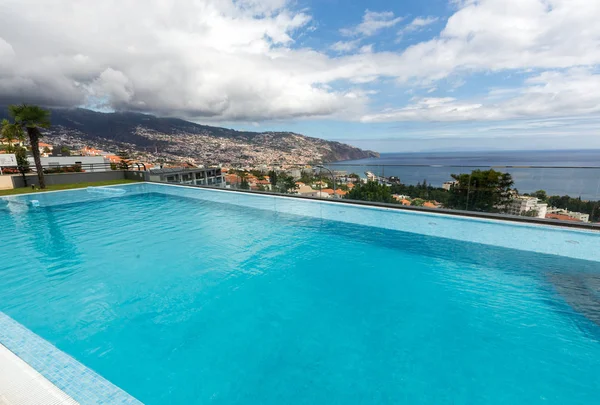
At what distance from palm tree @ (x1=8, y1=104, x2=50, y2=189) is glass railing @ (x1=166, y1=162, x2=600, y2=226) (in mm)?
14194

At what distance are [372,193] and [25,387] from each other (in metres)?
7.76

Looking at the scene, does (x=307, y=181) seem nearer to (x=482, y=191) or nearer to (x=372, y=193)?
(x=372, y=193)

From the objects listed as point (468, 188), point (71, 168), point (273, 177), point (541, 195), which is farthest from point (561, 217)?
point (71, 168)

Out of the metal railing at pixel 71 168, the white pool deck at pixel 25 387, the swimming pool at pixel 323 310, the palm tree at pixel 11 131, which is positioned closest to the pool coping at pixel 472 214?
the swimming pool at pixel 323 310

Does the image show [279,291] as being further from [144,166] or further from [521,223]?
[144,166]

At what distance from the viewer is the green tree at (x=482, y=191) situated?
609cm

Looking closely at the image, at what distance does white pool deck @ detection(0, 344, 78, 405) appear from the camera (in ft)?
5.76

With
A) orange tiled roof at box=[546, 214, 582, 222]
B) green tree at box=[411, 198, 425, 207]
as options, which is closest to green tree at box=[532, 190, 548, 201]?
orange tiled roof at box=[546, 214, 582, 222]

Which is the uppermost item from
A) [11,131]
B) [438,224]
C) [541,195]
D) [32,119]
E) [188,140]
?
[188,140]

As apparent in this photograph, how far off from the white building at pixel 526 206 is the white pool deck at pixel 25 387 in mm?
7881

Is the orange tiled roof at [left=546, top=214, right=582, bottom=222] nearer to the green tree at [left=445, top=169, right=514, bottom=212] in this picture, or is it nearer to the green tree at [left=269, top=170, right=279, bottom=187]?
the green tree at [left=445, top=169, right=514, bottom=212]

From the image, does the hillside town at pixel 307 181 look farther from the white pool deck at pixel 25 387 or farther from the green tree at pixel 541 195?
the white pool deck at pixel 25 387

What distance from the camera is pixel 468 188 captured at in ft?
21.4

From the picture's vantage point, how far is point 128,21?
1261 centimetres
